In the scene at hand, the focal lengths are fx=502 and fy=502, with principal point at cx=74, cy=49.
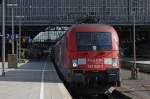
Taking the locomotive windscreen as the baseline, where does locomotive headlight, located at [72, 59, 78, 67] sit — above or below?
below

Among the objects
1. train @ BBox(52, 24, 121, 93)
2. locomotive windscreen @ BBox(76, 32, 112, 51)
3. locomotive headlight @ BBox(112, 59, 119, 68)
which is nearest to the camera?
train @ BBox(52, 24, 121, 93)

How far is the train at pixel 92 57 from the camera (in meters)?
23.3

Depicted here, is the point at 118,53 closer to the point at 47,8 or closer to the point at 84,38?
the point at 84,38

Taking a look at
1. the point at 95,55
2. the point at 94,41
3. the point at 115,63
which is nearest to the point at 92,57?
the point at 95,55

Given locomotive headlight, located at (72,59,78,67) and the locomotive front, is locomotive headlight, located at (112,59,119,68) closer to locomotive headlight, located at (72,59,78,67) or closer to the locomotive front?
the locomotive front

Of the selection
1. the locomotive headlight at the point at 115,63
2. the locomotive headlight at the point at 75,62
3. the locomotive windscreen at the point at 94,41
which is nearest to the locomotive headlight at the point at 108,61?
the locomotive headlight at the point at 115,63

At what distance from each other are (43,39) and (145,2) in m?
37.8

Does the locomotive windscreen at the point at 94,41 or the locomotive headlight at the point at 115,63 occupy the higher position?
the locomotive windscreen at the point at 94,41

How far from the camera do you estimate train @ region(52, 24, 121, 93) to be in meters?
23.3

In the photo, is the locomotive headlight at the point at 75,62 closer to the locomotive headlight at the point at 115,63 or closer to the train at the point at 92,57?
the train at the point at 92,57

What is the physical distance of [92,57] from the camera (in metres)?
23.6

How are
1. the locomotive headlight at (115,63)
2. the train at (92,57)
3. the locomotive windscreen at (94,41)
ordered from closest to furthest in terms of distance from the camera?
1. the train at (92,57)
2. the locomotive headlight at (115,63)
3. the locomotive windscreen at (94,41)

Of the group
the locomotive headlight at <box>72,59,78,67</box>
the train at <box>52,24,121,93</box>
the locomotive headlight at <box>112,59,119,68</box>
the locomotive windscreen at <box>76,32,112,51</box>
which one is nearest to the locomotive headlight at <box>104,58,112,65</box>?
the train at <box>52,24,121,93</box>

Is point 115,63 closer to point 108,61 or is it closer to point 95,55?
point 108,61
